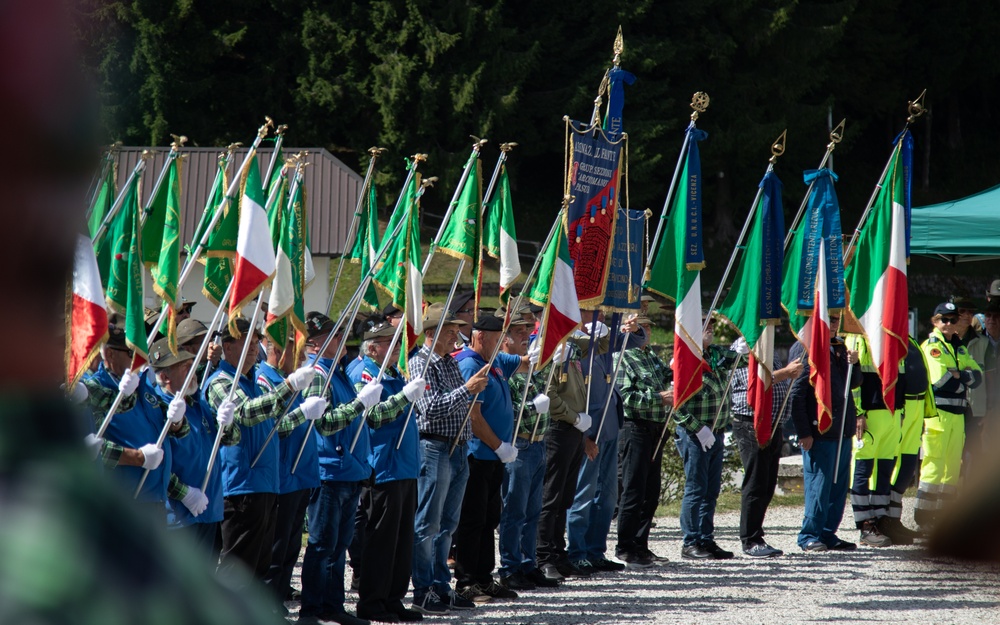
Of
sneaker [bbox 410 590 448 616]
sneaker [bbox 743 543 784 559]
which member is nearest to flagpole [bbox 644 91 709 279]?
sneaker [bbox 743 543 784 559]

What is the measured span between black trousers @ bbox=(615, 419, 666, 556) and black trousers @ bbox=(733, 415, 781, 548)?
843 millimetres

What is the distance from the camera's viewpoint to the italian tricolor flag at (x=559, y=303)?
941 centimetres

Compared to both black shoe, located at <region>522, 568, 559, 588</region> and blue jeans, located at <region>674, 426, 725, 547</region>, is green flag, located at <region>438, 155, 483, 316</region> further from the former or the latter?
blue jeans, located at <region>674, 426, 725, 547</region>

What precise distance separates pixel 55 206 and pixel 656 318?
3076 centimetres

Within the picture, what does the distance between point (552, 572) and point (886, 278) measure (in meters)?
4.09

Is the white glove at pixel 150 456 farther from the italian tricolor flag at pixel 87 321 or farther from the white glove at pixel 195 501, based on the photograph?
the italian tricolor flag at pixel 87 321

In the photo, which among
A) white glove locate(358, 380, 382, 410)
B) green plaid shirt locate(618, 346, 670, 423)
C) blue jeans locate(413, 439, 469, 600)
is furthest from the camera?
green plaid shirt locate(618, 346, 670, 423)

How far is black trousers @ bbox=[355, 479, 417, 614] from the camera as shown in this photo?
7906 millimetres

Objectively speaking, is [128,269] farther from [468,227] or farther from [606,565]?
[606,565]

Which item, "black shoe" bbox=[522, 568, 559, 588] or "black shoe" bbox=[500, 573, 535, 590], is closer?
"black shoe" bbox=[500, 573, 535, 590]

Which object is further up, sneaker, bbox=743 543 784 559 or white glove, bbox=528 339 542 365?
white glove, bbox=528 339 542 365

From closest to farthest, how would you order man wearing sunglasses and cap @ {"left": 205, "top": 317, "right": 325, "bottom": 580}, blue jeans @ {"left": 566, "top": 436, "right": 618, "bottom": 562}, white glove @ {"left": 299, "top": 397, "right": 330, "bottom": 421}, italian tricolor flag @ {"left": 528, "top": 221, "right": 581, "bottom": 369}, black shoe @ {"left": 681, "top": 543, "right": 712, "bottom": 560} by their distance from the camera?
man wearing sunglasses and cap @ {"left": 205, "top": 317, "right": 325, "bottom": 580}
white glove @ {"left": 299, "top": 397, "right": 330, "bottom": 421}
italian tricolor flag @ {"left": 528, "top": 221, "right": 581, "bottom": 369}
blue jeans @ {"left": 566, "top": 436, "right": 618, "bottom": 562}
black shoe @ {"left": 681, "top": 543, "right": 712, "bottom": 560}

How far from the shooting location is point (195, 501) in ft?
21.4

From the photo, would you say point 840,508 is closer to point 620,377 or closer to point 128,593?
point 620,377
